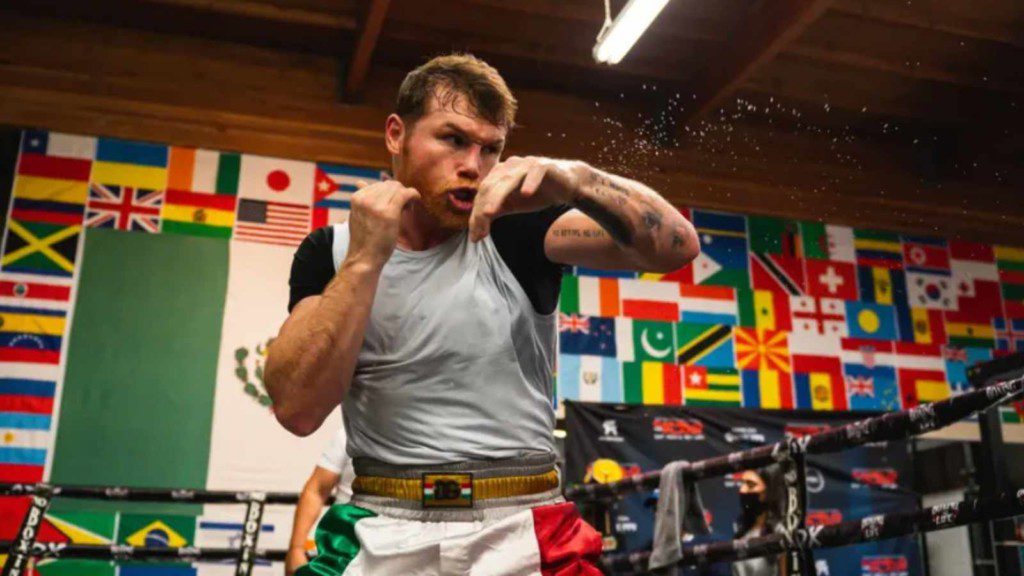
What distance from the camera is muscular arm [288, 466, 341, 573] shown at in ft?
12.2

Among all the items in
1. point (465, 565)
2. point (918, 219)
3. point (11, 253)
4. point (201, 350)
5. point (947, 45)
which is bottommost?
point (465, 565)

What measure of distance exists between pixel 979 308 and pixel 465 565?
287 inches

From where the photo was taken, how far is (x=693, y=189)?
694 cm

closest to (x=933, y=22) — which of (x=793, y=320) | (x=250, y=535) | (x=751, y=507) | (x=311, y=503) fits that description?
(x=793, y=320)

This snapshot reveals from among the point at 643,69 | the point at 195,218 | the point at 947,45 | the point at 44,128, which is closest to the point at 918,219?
the point at 947,45

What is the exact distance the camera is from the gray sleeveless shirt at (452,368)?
→ 1.46m

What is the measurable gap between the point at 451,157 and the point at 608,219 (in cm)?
36

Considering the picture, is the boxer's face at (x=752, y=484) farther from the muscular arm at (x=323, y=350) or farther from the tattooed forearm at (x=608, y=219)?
the muscular arm at (x=323, y=350)

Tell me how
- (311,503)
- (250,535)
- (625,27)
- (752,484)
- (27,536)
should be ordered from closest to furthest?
(27,536)
(311,503)
(250,535)
(625,27)
(752,484)

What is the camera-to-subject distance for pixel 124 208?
19.5ft

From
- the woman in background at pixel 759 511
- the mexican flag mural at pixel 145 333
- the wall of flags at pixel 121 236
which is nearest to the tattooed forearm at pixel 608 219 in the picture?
the woman in background at pixel 759 511

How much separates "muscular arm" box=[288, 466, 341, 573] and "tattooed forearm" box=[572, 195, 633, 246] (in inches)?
107

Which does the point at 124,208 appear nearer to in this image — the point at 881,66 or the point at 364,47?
the point at 364,47

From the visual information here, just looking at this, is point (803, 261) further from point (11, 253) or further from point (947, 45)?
point (11, 253)
